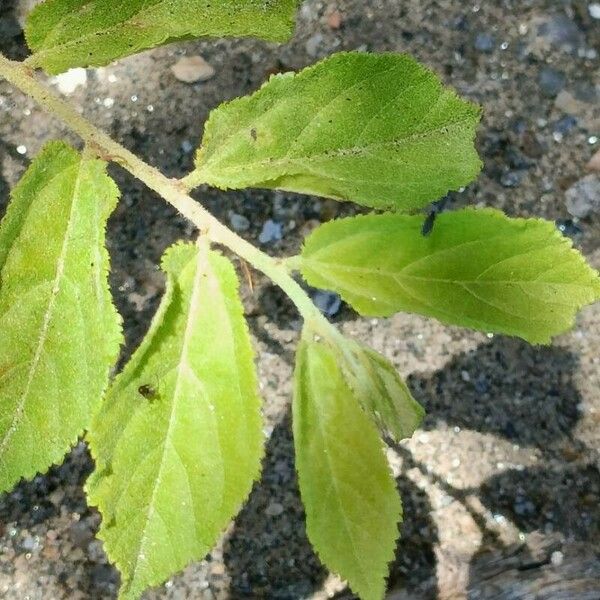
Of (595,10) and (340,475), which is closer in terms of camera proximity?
(340,475)

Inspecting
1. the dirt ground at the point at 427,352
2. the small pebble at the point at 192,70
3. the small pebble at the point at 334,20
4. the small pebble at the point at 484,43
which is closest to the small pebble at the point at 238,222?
the dirt ground at the point at 427,352

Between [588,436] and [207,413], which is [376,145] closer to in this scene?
[207,413]

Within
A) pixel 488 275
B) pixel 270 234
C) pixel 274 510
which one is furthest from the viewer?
pixel 270 234

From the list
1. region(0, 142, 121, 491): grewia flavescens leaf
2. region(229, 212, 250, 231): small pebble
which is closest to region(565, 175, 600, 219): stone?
region(229, 212, 250, 231): small pebble

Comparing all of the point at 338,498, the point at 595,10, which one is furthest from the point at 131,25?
the point at 595,10

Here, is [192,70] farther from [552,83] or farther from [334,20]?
[552,83]

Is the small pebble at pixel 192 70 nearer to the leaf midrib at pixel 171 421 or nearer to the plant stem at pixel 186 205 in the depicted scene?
the plant stem at pixel 186 205
